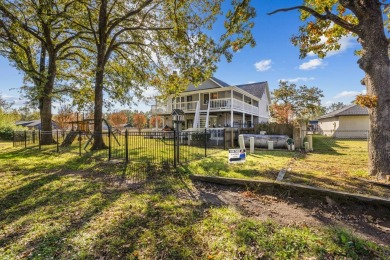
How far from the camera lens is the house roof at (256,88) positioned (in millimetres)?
29508

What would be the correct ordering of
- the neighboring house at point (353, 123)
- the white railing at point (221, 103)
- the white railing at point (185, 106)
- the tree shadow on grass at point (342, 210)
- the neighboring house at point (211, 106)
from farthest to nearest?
1. the neighboring house at point (353, 123)
2. the white railing at point (185, 106)
3. the neighboring house at point (211, 106)
4. the white railing at point (221, 103)
5. the tree shadow on grass at point (342, 210)

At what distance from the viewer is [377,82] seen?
5.28 m

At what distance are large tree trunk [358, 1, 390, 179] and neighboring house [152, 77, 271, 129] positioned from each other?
1505 cm

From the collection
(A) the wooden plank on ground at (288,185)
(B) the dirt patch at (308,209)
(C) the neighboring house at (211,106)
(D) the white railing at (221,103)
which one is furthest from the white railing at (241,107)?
(B) the dirt patch at (308,209)

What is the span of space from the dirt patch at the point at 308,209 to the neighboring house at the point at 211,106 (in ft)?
52.5

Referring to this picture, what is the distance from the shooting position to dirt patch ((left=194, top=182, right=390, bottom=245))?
3.19 m

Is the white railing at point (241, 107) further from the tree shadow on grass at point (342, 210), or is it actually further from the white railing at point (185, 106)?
the tree shadow on grass at point (342, 210)

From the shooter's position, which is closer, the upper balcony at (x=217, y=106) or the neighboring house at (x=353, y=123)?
Result: the upper balcony at (x=217, y=106)

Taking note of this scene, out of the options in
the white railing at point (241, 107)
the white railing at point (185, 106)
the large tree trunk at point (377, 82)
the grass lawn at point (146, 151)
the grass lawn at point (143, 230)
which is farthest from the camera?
the white railing at point (185, 106)

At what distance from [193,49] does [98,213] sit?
1003cm

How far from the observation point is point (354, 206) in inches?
148

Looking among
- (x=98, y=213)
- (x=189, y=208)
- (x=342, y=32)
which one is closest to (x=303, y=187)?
(x=189, y=208)

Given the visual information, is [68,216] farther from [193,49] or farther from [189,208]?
[193,49]

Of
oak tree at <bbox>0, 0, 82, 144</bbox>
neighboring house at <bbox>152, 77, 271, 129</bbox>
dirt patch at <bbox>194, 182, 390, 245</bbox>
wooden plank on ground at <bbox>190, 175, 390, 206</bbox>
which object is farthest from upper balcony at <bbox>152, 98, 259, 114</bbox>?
dirt patch at <bbox>194, 182, 390, 245</bbox>
